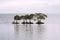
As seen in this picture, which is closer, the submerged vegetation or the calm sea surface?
the calm sea surface

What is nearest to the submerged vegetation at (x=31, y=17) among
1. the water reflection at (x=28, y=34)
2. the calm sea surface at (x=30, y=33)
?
the calm sea surface at (x=30, y=33)

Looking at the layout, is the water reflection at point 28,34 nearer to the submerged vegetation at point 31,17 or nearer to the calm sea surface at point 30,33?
the calm sea surface at point 30,33

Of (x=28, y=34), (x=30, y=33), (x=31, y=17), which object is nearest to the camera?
(x=28, y=34)

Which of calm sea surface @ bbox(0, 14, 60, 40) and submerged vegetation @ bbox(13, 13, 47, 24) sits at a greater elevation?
submerged vegetation @ bbox(13, 13, 47, 24)

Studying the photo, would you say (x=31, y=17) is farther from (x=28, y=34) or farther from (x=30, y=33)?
(x=28, y=34)

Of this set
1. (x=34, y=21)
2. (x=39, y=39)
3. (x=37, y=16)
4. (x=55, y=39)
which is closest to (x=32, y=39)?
(x=39, y=39)

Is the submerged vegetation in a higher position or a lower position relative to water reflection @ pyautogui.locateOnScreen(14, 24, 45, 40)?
higher

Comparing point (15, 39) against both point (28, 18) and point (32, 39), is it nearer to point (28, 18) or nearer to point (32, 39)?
point (32, 39)

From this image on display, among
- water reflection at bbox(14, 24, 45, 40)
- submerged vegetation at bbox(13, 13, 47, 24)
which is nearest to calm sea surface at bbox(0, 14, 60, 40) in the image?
water reflection at bbox(14, 24, 45, 40)

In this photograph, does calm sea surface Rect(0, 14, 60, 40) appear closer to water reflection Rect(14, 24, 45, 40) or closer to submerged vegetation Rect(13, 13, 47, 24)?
water reflection Rect(14, 24, 45, 40)

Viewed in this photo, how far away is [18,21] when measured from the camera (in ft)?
110

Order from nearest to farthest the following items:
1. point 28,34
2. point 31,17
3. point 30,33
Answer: point 28,34, point 30,33, point 31,17

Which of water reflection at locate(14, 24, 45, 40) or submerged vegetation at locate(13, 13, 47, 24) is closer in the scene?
→ water reflection at locate(14, 24, 45, 40)

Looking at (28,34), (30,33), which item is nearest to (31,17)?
(30,33)
